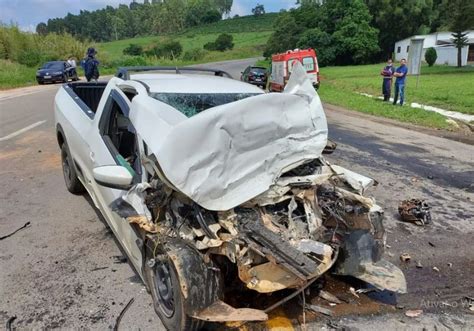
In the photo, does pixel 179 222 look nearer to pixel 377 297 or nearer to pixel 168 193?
pixel 168 193

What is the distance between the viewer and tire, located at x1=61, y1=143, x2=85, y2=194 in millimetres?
5980

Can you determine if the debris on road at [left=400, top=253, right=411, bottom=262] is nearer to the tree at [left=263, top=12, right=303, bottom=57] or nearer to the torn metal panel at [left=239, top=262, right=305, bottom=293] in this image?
the torn metal panel at [left=239, top=262, right=305, bottom=293]

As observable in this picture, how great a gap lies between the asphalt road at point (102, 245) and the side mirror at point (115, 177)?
964mm

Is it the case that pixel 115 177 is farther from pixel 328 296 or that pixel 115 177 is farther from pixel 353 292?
pixel 353 292

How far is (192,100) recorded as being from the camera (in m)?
4.30

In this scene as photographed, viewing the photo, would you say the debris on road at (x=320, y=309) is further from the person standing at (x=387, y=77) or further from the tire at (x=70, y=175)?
the person standing at (x=387, y=77)

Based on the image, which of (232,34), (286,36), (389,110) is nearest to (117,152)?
(389,110)

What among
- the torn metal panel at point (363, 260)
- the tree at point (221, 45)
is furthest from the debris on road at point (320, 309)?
the tree at point (221, 45)

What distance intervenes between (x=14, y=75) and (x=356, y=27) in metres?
40.3

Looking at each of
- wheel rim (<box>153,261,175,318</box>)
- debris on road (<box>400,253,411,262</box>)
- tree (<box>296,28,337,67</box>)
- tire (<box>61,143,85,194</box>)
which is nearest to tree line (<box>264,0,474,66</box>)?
tree (<box>296,28,337,67</box>)

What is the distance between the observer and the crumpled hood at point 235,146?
3.15m

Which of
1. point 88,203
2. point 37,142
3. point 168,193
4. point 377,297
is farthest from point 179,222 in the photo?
point 37,142

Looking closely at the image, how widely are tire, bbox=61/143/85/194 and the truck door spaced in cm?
148

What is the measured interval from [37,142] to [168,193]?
25.1 ft
